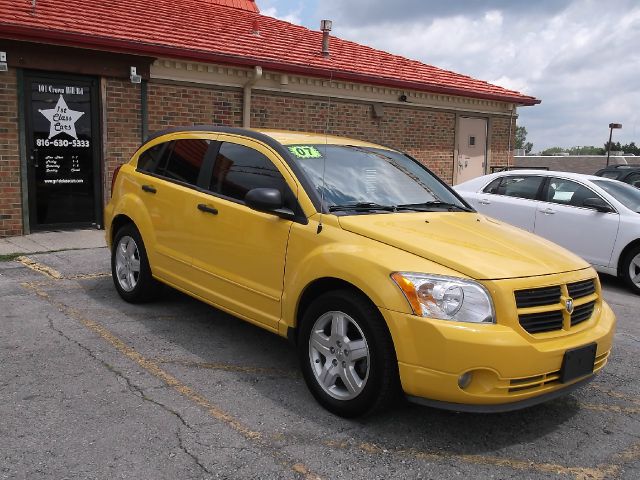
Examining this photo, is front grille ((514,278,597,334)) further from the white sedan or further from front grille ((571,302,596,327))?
the white sedan

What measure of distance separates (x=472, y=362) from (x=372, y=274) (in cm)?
71

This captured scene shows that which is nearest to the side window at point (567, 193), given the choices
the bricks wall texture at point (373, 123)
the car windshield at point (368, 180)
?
the car windshield at point (368, 180)

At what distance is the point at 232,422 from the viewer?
11.6ft

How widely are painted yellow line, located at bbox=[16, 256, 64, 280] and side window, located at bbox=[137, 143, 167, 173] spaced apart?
76.7 inches

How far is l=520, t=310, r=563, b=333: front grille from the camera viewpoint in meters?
3.30

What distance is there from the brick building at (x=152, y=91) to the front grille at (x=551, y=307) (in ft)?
13.1

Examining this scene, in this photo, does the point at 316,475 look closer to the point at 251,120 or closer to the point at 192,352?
the point at 192,352

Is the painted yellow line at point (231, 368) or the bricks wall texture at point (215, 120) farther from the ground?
the bricks wall texture at point (215, 120)

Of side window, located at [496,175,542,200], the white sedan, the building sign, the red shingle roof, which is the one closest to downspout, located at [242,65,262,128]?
the red shingle roof

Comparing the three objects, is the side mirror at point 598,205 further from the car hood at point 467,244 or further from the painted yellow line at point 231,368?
the painted yellow line at point 231,368

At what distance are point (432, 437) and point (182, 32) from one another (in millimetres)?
9903

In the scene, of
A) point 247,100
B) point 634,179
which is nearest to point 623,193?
point 634,179

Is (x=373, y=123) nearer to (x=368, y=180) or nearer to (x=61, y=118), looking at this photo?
(x=61, y=118)

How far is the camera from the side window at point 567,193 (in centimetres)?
819
